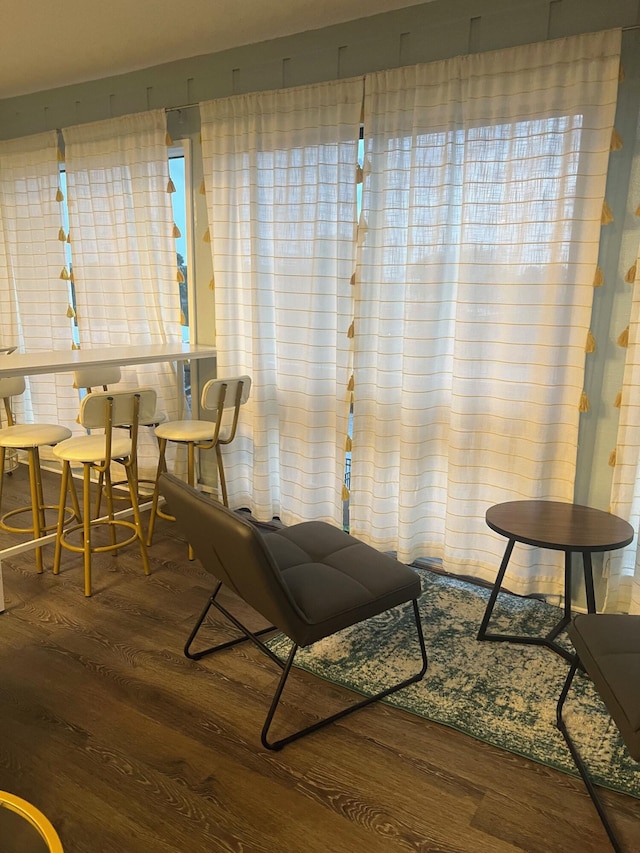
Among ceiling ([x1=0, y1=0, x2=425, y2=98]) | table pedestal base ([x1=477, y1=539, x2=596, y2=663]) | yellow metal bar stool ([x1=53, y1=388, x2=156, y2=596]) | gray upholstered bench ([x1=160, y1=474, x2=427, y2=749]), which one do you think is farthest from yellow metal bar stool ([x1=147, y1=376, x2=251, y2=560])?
ceiling ([x1=0, y1=0, x2=425, y2=98])

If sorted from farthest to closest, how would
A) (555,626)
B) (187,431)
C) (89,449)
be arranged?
(187,431), (89,449), (555,626)

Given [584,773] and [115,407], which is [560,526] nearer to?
[584,773]

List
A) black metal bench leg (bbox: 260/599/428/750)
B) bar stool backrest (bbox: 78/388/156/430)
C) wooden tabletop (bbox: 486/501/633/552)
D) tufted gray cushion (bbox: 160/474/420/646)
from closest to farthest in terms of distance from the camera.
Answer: tufted gray cushion (bbox: 160/474/420/646) → black metal bench leg (bbox: 260/599/428/750) → wooden tabletop (bbox: 486/501/633/552) → bar stool backrest (bbox: 78/388/156/430)

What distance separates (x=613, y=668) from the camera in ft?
5.14

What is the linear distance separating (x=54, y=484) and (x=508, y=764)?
11.8 ft

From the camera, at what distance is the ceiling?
276 cm

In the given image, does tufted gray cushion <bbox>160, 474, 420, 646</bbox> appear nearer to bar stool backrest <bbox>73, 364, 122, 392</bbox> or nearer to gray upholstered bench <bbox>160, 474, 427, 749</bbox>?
gray upholstered bench <bbox>160, 474, 427, 749</bbox>

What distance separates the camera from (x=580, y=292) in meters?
2.48

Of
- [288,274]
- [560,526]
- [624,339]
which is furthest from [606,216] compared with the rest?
[288,274]

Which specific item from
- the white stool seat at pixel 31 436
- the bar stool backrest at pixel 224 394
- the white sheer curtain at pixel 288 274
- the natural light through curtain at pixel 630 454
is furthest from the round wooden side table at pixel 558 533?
the white stool seat at pixel 31 436

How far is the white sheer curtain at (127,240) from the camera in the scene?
3639 millimetres

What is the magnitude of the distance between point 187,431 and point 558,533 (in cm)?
184

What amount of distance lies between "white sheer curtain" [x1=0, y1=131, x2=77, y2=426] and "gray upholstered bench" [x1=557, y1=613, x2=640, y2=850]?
3735 millimetres

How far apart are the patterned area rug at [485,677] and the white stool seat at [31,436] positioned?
143 cm
